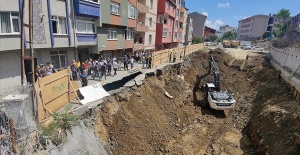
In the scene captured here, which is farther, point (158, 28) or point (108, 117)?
point (158, 28)

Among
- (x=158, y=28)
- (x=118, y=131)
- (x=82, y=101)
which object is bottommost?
(x=118, y=131)

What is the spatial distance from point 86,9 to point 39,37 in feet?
16.3

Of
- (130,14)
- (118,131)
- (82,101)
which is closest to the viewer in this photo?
(118,131)

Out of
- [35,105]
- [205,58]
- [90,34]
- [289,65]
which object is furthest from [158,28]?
[35,105]

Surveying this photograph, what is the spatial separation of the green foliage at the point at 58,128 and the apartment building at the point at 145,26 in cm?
2014

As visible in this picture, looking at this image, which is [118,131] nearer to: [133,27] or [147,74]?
[147,74]

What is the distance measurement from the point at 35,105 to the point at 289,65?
68.6ft

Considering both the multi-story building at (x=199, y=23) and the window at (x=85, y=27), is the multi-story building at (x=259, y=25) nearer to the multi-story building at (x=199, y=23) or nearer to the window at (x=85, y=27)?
the multi-story building at (x=199, y=23)

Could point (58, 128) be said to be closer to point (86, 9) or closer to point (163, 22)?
point (86, 9)

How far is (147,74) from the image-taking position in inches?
619

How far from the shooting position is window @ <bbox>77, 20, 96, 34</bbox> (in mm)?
16906

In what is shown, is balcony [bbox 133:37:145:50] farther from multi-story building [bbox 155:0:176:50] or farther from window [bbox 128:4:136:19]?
multi-story building [bbox 155:0:176:50]

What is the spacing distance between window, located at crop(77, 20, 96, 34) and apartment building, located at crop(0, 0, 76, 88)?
41.1 inches

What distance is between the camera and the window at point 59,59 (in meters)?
15.4
